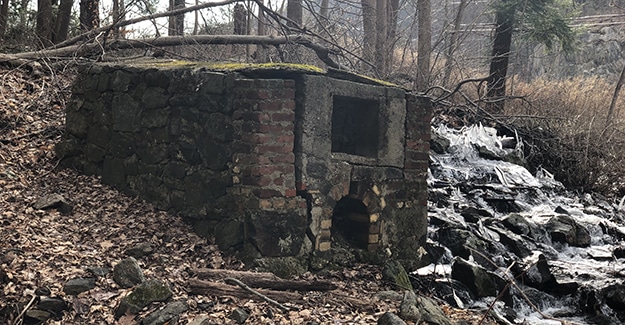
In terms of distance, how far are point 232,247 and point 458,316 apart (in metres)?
2.12

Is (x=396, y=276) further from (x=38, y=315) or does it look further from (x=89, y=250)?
(x=38, y=315)

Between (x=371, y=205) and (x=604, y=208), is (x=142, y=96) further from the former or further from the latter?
(x=604, y=208)

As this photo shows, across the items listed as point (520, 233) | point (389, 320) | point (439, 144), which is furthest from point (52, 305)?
point (439, 144)

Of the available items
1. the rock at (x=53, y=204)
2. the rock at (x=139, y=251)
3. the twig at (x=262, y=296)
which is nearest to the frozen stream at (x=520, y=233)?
the twig at (x=262, y=296)

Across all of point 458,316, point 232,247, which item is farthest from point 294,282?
point 458,316

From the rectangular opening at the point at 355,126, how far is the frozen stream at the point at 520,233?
4.70 ft

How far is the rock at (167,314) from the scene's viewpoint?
386cm

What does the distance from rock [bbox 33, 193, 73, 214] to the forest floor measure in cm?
5

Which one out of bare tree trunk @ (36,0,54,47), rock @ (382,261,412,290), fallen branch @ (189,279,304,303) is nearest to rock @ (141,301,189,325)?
fallen branch @ (189,279,304,303)

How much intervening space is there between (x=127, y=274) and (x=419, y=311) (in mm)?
2359

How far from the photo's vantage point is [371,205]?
5.38 metres

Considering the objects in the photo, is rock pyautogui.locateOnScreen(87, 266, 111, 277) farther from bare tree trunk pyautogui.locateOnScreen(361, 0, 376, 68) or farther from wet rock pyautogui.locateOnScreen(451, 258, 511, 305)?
bare tree trunk pyautogui.locateOnScreen(361, 0, 376, 68)

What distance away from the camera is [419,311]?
4445mm

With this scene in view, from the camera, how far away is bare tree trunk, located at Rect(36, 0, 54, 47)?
9.10m
